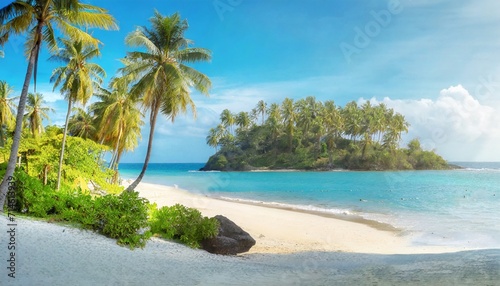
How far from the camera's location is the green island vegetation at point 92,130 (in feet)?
34.7

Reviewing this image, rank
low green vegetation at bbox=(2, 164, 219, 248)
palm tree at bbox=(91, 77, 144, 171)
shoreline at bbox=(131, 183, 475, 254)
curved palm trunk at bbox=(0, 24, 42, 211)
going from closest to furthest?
low green vegetation at bbox=(2, 164, 219, 248), curved palm trunk at bbox=(0, 24, 42, 211), shoreline at bbox=(131, 183, 475, 254), palm tree at bbox=(91, 77, 144, 171)

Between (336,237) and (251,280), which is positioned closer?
(251,280)

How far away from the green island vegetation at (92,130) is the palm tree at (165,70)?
0.16 ft

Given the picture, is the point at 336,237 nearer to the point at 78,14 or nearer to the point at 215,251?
the point at 215,251

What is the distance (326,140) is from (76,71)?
79.8 m

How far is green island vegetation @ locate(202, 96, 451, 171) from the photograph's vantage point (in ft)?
301

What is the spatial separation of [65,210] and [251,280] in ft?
19.3

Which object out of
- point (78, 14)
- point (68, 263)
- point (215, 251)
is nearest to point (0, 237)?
point (68, 263)

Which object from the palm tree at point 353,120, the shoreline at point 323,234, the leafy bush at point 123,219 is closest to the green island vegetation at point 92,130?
the leafy bush at point 123,219

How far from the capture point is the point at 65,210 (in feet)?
35.6

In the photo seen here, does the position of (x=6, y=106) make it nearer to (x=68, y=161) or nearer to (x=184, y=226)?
(x=68, y=161)

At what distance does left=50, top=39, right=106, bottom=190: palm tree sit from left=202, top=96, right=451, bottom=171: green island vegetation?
72.9 m

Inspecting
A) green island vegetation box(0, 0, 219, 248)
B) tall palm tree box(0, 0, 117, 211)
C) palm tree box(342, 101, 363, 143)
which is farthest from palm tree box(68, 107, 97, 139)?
palm tree box(342, 101, 363, 143)

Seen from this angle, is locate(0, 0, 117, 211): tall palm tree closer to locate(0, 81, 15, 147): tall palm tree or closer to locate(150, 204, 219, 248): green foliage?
locate(150, 204, 219, 248): green foliage
